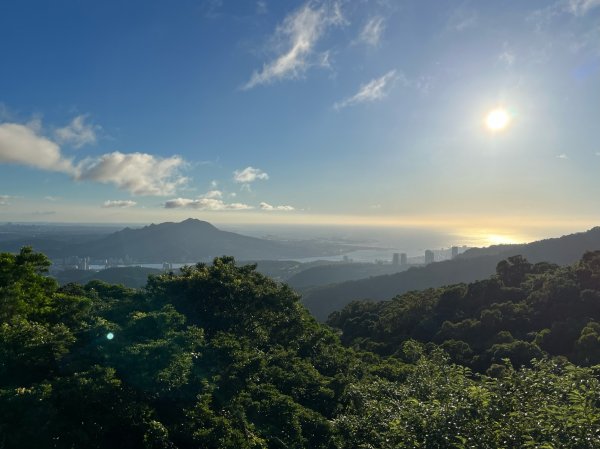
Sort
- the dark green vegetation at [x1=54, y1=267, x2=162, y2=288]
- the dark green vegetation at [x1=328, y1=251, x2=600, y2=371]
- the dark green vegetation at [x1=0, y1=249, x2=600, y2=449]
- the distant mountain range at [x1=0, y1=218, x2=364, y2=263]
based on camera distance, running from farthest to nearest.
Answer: the distant mountain range at [x1=0, y1=218, x2=364, y2=263] → the dark green vegetation at [x1=54, y1=267, x2=162, y2=288] → the dark green vegetation at [x1=328, y1=251, x2=600, y2=371] → the dark green vegetation at [x1=0, y1=249, x2=600, y2=449]

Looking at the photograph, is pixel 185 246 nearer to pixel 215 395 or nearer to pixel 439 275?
pixel 439 275

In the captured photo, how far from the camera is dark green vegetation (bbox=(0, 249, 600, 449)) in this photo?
22.9 feet

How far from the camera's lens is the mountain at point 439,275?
230 ft

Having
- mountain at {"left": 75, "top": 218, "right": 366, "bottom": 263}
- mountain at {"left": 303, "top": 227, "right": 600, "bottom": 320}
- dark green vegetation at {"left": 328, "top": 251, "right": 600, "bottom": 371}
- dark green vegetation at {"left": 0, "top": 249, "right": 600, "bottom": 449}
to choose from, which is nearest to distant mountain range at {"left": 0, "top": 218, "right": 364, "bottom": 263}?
mountain at {"left": 75, "top": 218, "right": 366, "bottom": 263}

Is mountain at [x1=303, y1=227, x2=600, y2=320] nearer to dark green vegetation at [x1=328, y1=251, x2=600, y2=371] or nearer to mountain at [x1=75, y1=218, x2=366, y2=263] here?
dark green vegetation at [x1=328, y1=251, x2=600, y2=371]

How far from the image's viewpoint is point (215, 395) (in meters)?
9.33

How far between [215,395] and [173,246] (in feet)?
541

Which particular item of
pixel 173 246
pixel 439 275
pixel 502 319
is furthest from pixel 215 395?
pixel 173 246

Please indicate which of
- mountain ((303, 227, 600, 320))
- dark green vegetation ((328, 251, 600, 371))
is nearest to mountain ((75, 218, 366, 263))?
mountain ((303, 227, 600, 320))

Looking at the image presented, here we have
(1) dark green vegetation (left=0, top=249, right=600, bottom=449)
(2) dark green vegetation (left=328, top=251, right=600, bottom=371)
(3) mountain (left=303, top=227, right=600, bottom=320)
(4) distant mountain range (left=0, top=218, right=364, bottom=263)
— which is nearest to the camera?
(1) dark green vegetation (left=0, top=249, right=600, bottom=449)

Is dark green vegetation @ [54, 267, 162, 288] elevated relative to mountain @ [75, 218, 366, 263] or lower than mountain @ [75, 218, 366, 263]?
lower

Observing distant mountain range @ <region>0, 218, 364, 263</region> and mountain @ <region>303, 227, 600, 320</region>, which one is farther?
distant mountain range @ <region>0, 218, 364, 263</region>

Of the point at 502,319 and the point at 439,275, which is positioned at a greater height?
the point at 502,319

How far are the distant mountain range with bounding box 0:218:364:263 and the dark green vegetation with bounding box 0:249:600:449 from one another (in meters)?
138
